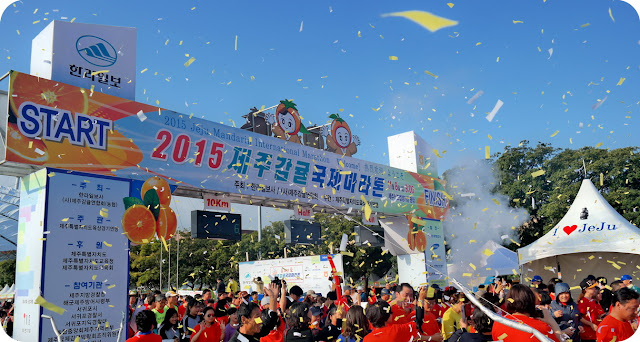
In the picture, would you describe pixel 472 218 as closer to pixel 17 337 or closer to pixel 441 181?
pixel 441 181

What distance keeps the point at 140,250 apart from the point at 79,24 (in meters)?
32.3

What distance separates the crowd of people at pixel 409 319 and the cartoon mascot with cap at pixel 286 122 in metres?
5.57

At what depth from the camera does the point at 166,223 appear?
9734 millimetres

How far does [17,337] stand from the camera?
795cm

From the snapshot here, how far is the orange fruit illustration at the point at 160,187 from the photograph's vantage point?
31.1 feet

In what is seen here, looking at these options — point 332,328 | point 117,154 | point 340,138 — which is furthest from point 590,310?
point 340,138

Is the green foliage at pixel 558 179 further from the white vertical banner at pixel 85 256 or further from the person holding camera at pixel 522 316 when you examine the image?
the person holding camera at pixel 522 316

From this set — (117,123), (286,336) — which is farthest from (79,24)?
(286,336)

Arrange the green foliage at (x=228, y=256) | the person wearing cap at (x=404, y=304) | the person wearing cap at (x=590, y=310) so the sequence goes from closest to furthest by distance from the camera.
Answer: the person wearing cap at (x=404, y=304)
the person wearing cap at (x=590, y=310)
the green foliage at (x=228, y=256)

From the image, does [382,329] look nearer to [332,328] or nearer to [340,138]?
[332,328]

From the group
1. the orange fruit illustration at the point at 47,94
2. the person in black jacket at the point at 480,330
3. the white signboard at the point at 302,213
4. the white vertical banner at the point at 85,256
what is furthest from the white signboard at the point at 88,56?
the person in black jacket at the point at 480,330

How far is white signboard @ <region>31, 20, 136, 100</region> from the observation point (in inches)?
337

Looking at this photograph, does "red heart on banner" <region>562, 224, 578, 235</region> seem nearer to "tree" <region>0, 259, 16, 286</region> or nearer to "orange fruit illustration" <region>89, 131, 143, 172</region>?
"orange fruit illustration" <region>89, 131, 143, 172</region>

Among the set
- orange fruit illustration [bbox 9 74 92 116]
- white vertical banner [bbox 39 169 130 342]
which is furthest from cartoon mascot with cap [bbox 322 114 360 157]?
orange fruit illustration [bbox 9 74 92 116]
